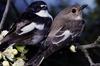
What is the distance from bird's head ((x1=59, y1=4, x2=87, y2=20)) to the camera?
3131mm

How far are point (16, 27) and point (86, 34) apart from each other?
117cm

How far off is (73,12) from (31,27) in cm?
68

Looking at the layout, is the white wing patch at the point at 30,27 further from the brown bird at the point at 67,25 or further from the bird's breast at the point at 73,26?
the bird's breast at the point at 73,26

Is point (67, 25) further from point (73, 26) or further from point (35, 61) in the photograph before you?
point (35, 61)

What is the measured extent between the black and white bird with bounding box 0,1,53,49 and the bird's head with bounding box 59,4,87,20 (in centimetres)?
33

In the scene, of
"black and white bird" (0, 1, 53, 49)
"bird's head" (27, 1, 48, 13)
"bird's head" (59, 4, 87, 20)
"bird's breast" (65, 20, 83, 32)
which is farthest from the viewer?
"bird's head" (59, 4, 87, 20)

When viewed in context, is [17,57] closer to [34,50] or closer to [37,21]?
[34,50]

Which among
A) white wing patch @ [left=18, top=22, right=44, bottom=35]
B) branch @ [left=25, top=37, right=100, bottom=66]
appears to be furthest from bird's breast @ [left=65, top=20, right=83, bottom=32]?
Answer: white wing patch @ [left=18, top=22, right=44, bottom=35]

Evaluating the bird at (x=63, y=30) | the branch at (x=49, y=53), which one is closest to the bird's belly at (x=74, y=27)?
the bird at (x=63, y=30)

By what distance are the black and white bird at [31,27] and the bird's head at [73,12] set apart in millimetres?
332

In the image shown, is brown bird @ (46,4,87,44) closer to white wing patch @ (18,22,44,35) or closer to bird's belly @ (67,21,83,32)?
bird's belly @ (67,21,83,32)

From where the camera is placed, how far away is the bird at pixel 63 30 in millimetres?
2685

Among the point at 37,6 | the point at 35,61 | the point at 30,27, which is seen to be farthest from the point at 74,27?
the point at 35,61

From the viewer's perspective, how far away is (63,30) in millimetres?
2979
